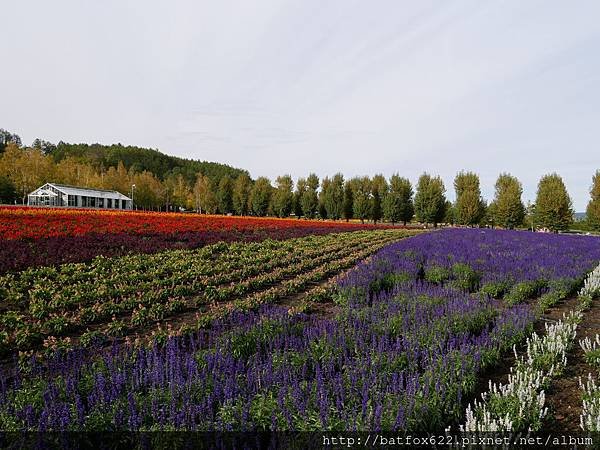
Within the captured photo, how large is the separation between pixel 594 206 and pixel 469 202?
47.1 feet

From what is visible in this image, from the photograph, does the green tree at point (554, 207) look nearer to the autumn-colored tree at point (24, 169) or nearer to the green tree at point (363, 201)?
the green tree at point (363, 201)

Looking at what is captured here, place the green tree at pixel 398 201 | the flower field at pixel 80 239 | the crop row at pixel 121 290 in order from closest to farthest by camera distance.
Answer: the crop row at pixel 121 290
the flower field at pixel 80 239
the green tree at pixel 398 201

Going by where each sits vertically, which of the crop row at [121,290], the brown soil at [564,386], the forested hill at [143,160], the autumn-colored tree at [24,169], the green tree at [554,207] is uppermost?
the forested hill at [143,160]

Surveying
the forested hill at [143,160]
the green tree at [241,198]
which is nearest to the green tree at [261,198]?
the green tree at [241,198]

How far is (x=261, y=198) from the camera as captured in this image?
7094cm

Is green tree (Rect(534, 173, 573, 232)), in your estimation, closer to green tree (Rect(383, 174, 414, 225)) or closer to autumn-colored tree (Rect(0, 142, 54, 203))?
green tree (Rect(383, 174, 414, 225))

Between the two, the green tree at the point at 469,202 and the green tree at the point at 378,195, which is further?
the green tree at the point at 378,195

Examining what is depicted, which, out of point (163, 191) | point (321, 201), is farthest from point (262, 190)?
point (163, 191)

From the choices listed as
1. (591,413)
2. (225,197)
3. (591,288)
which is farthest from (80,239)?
(225,197)

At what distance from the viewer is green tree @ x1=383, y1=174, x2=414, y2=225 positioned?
6091 cm

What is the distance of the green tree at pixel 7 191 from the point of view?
53469 millimetres

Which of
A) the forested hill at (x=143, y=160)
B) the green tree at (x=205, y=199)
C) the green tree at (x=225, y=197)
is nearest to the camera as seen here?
the green tree at (x=225, y=197)

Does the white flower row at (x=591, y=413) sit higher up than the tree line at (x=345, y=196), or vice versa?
the tree line at (x=345, y=196)

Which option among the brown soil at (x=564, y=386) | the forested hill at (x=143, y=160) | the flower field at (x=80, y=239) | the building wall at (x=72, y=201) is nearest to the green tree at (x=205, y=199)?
the building wall at (x=72, y=201)
